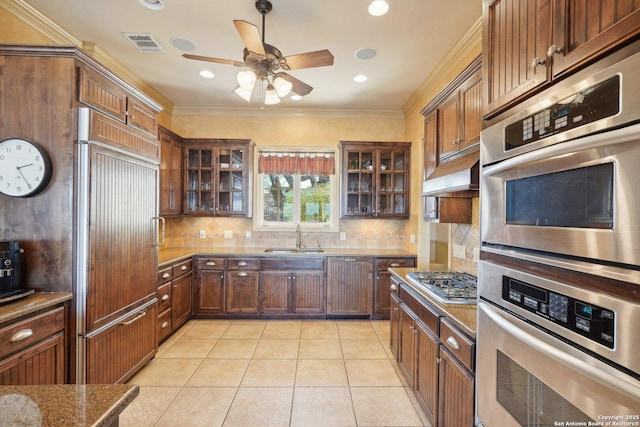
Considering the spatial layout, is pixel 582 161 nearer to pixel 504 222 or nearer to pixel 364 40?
pixel 504 222

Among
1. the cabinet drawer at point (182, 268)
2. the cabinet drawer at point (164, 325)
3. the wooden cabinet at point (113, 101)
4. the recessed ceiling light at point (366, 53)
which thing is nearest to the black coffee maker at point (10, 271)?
the wooden cabinet at point (113, 101)

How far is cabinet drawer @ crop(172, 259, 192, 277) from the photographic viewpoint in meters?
3.41

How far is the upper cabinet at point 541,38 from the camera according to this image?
2.54 ft

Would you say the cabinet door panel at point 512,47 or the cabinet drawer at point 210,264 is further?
the cabinet drawer at point 210,264

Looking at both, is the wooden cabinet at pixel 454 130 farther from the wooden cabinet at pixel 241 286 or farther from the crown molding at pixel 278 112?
the wooden cabinet at pixel 241 286

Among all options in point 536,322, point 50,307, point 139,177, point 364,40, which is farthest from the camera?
point 364,40

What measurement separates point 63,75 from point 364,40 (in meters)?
2.42

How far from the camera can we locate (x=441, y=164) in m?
2.23

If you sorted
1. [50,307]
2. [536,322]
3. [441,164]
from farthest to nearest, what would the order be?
[441,164]
[50,307]
[536,322]

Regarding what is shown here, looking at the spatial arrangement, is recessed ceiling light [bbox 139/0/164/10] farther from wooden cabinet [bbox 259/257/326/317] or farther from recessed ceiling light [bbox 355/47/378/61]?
wooden cabinet [bbox 259/257/326/317]

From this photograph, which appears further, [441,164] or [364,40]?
[364,40]

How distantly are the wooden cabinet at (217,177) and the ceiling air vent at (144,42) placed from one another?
140cm

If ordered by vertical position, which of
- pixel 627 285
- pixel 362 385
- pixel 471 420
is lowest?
pixel 362 385

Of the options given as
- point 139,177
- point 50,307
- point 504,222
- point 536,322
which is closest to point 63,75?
point 139,177
